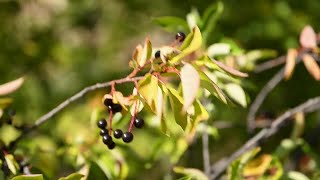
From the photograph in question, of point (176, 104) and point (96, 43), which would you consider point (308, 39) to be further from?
point (96, 43)

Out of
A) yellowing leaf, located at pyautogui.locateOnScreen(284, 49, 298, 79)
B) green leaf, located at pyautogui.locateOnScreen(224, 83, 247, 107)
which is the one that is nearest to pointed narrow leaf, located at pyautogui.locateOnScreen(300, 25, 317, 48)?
yellowing leaf, located at pyautogui.locateOnScreen(284, 49, 298, 79)

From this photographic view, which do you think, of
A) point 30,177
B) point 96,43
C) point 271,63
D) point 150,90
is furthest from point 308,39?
point 96,43

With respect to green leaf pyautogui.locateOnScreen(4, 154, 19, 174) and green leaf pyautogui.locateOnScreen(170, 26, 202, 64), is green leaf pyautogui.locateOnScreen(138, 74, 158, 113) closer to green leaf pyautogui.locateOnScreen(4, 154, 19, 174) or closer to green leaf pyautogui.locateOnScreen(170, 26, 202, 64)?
green leaf pyautogui.locateOnScreen(170, 26, 202, 64)

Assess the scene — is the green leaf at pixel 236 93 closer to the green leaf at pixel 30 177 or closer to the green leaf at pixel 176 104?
the green leaf at pixel 176 104

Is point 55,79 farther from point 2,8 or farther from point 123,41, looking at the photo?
point 2,8

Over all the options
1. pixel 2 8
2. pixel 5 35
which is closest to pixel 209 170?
pixel 5 35

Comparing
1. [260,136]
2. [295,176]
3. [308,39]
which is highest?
[308,39]
